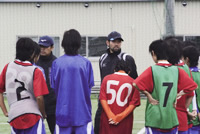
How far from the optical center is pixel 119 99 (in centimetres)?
648

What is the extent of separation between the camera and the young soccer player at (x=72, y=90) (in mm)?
6172

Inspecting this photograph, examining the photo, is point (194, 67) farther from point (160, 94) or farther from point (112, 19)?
point (112, 19)

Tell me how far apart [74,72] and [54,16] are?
13.7m

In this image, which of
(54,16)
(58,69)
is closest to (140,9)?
(54,16)

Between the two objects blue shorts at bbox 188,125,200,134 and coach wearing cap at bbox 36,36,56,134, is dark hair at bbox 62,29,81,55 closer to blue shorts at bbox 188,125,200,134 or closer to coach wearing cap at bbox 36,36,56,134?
coach wearing cap at bbox 36,36,56,134

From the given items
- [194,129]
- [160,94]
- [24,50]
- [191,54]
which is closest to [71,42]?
[24,50]

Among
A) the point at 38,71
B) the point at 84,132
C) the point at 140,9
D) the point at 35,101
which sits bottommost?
the point at 84,132

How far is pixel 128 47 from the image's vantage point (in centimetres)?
1950

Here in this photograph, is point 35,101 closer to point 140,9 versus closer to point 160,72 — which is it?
point 160,72

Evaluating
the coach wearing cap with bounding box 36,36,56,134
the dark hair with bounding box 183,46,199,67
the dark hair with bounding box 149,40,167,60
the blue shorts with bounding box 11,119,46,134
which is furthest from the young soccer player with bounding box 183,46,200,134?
the blue shorts with bounding box 11,119,46,134

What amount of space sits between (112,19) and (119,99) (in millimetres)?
13261

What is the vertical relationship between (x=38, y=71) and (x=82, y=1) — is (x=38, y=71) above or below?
below

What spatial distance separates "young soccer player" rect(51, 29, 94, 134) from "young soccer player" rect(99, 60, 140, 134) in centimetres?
31

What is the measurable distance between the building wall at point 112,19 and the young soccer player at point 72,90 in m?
13.2
